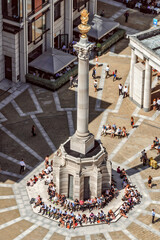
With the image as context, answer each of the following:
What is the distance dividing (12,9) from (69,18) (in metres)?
16.1

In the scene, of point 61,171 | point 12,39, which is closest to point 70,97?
point 12,39

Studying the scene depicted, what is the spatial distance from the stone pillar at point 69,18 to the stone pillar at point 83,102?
39590mm

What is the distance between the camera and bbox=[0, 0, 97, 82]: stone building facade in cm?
11356

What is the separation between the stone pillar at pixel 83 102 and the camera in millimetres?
83975

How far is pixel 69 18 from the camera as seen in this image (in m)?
126

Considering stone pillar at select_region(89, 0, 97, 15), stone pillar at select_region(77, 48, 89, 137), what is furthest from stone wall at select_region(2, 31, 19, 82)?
stone pillar at select_region(77, 48, 89, 137)

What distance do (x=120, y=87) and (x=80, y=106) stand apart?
1170 inches

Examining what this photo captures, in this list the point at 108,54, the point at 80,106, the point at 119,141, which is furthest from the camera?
the point at 108,54

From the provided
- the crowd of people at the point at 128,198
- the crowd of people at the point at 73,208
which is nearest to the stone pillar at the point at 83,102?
the crowd of people at the point at 73,208

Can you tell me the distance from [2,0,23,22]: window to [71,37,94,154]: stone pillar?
97.8 ft

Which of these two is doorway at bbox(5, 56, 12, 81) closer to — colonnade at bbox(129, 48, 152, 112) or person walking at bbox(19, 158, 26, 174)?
colonnade at bbox(129, 48, 152, 112)

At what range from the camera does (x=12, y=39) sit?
115 meters

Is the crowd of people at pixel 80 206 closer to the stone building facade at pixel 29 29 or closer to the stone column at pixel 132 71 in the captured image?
the stone column at pixel 132 71

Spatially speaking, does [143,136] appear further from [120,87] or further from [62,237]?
[62,237]
